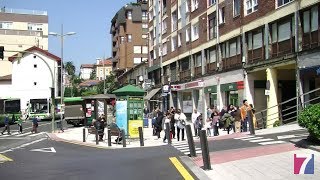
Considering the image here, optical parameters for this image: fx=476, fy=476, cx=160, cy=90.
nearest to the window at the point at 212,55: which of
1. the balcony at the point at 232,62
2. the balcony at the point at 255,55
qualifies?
the balcony at the point at 232,62

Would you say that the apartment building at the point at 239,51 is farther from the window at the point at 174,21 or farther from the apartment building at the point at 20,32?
the apartment building at the point at 20,32

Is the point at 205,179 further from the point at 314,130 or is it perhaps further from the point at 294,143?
the point at 294,143

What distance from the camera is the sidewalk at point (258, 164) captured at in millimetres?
9922

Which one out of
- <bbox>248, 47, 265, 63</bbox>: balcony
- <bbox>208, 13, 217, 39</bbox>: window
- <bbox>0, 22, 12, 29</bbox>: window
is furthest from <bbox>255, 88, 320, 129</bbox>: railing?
<bbox>0, 22, 12, 29</bbox>: window

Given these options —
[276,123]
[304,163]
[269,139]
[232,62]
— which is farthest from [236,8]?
[304,163]

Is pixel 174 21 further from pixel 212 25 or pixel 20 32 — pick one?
pixel 20 32

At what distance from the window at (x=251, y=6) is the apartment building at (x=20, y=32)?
213ft

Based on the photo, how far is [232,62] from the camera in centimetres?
3447

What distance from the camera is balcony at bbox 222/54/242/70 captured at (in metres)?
33.1

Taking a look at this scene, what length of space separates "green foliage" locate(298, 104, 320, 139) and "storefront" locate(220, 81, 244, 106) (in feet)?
59.7

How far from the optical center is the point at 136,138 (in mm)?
25953

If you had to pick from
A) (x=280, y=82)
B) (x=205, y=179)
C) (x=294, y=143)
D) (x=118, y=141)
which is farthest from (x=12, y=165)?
(x=280, y=82)

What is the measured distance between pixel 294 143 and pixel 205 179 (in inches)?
246

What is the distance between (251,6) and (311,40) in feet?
25.4
